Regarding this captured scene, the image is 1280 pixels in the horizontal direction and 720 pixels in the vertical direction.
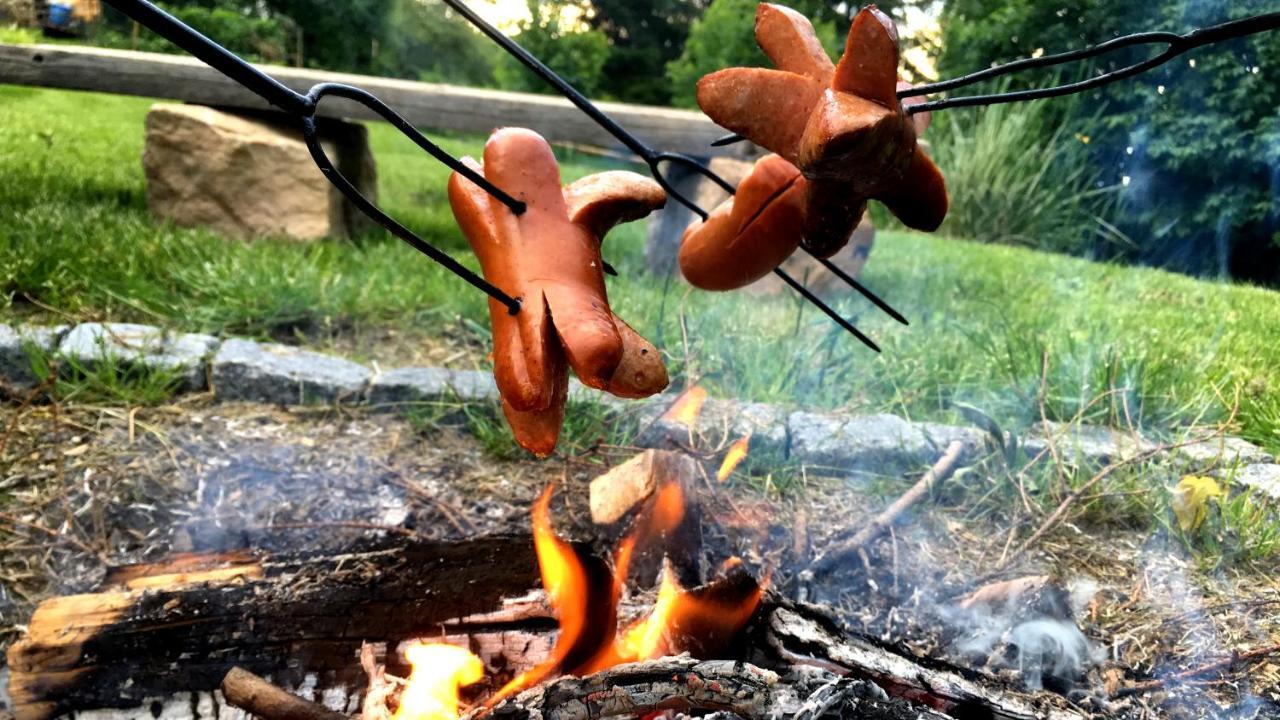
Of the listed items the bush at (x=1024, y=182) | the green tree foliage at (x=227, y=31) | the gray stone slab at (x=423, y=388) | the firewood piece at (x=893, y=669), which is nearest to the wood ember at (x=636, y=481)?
the firewood piece at (x=893, y=669)

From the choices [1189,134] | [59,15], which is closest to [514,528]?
[59,15]

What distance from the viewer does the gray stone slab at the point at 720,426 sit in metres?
2.13

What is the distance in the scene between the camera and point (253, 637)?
1.41 meters

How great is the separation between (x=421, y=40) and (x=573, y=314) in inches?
272

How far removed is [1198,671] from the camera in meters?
1.40

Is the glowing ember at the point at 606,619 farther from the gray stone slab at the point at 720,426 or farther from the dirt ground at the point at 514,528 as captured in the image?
the gray stone slab at the point at 720,426

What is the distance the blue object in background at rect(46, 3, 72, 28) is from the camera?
10.4ft

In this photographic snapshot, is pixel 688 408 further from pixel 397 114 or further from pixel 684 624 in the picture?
pixel 397 114

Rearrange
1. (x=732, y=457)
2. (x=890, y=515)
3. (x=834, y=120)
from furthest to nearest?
(x=732, y=457) → (x=890, y=515) → (x=834, y=120)

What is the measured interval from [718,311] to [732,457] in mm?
1232

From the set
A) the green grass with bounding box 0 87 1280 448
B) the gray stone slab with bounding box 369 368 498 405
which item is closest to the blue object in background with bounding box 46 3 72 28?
A: the green grass with bounding box 0 87 1280 448

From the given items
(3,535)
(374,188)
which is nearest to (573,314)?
(3,535)

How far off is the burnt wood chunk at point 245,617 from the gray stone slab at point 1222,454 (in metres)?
1.47

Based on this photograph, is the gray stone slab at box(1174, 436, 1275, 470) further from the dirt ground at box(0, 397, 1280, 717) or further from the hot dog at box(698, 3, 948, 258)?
the hot dog at box(698, 3, 948, 258)
